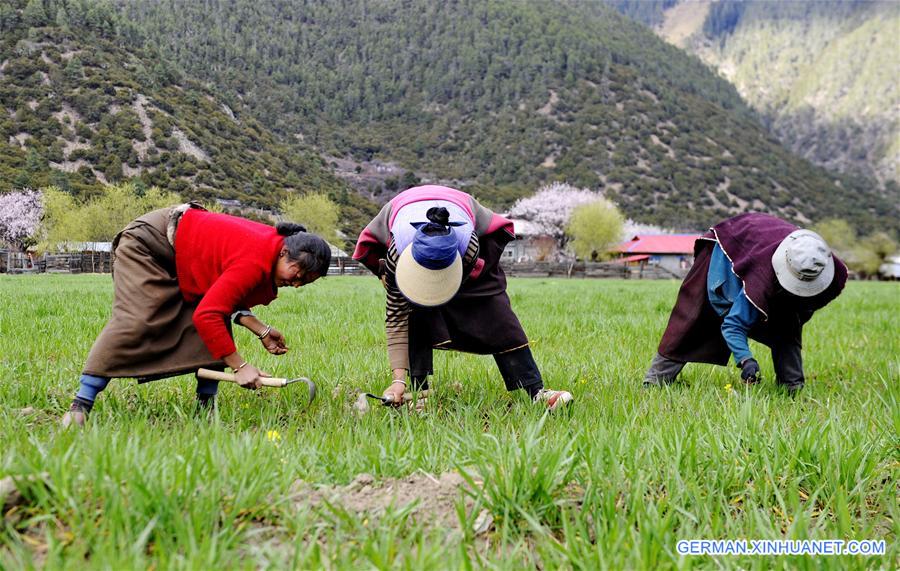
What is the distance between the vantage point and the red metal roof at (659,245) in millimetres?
68875

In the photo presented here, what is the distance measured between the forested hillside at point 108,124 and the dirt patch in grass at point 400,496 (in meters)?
50.6

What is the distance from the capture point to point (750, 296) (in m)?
3.56

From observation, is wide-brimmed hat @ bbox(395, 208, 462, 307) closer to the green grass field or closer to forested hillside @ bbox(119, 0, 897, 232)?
the green grass field

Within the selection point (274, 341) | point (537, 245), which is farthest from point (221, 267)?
point (537, 245)

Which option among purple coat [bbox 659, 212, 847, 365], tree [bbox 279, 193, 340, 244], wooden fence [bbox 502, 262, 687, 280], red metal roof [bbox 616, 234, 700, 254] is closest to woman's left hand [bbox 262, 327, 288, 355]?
purple coat [bbox 659, 212, 847, 365]

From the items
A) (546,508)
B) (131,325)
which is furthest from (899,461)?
(131,325)

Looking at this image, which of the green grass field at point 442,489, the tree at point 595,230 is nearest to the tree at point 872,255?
the tree at point 595,230

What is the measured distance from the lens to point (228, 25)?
427 ft

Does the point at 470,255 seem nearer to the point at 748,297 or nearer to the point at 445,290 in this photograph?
the point at 445,290

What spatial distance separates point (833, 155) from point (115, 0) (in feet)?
621

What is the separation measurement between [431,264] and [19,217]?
5068 centimetres

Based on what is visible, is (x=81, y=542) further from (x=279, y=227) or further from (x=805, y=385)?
(x=805, y=385)

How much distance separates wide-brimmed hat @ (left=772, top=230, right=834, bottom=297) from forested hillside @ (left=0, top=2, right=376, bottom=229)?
4985cm

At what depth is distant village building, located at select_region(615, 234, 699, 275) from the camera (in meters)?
67.5
